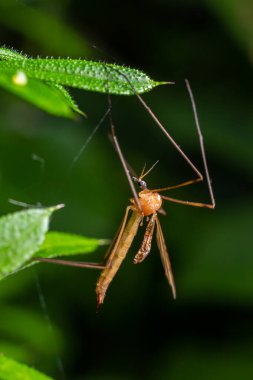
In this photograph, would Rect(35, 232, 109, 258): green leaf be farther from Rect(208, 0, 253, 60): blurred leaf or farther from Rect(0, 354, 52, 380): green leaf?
Rect(208, 0, 253, 60): blurred leaf

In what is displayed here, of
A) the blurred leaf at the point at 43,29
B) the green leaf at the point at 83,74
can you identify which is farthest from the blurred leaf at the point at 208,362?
the green leaf at the point at 83,74

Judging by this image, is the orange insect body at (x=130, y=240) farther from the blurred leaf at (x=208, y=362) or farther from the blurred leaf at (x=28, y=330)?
the blurred leaf at (x=208, y=362)

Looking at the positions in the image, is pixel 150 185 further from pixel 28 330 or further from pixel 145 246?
pixel 145 246

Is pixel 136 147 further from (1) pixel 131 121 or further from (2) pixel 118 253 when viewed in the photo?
(2) pixel 118 253

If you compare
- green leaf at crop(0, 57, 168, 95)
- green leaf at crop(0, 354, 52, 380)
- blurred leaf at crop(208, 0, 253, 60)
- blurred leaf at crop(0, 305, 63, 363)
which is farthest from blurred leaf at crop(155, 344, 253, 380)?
green leaf at crop(0, 57, 168, 95)

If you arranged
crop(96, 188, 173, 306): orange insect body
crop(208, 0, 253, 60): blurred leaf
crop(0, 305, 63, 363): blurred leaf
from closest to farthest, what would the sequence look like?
crop(96, 188, 173, 306): orange insect body → crop(0, 305, 63, 363): blurred leaf → crop(208, 0, 253, 60): blurred leaf
